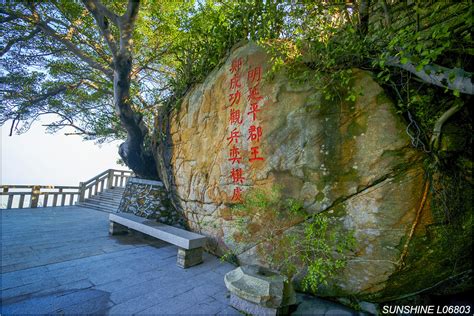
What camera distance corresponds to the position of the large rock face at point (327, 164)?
9.25ft

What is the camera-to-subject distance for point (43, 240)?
528 cm

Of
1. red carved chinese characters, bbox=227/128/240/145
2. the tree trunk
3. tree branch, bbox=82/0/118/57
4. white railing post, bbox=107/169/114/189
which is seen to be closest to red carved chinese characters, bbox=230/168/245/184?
red carved chinese characters, bbox=227/128/240/145

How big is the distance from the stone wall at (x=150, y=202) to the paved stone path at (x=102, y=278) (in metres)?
0.85

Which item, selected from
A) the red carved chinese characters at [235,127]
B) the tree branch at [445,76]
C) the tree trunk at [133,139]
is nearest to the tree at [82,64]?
the tree trunk at [133,139]

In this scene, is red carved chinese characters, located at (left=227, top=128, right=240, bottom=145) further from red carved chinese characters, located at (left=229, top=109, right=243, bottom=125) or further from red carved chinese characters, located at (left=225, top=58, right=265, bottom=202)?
red carved chinese characters, located at (left=229, top=109, right=243, bottom=125)

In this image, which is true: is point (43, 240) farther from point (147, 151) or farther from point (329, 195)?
point (329, 195)

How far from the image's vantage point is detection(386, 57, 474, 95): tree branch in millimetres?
2260

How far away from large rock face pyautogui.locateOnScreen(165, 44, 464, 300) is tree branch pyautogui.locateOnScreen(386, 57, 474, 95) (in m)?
0.43

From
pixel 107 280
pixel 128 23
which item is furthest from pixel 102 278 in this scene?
pixel 128 23

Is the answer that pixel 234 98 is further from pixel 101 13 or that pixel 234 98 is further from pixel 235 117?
pixel 101 13

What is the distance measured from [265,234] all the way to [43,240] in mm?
5575

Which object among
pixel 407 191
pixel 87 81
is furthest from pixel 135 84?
pixel 407 191

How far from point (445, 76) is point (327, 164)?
1699mm

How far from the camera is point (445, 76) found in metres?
2.48
